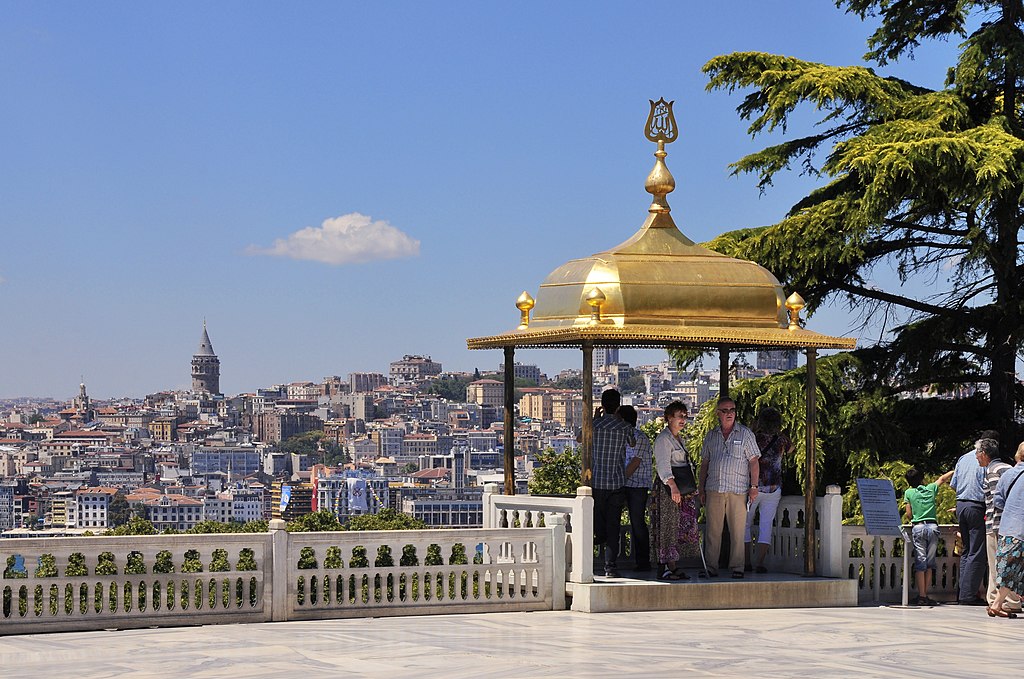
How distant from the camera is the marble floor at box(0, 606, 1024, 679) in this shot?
9086 millimetres

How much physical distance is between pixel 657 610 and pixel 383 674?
3.93 meters

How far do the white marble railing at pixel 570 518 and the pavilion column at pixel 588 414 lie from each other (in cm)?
24

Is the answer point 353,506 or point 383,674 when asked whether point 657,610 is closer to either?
point 383,674

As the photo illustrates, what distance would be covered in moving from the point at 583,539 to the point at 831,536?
2437mm

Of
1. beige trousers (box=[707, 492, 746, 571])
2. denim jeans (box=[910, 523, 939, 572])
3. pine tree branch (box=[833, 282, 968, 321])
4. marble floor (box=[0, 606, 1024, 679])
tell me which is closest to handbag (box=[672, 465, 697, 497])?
beige trousers (box=[707, 492, 746, 571])

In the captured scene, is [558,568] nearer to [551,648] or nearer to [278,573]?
[278,573]

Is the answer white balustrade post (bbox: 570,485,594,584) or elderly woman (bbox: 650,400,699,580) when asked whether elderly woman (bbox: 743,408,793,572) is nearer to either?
elderly woman (bbox: 650,400,699,580)

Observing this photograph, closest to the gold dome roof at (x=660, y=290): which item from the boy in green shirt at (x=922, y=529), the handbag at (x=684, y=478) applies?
the handbag at (x=684, y=478)

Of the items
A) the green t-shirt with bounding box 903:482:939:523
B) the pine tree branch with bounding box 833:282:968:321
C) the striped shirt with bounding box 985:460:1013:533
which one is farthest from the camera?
the pine tree branch with bounding box 833:282:968:321

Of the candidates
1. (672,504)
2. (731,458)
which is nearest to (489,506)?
(672,504)

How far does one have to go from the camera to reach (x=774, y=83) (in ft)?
74.2

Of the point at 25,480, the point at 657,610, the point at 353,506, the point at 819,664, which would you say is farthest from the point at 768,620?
the point at 25,480

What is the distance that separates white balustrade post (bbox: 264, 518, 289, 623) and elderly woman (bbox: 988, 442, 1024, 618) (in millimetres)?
5450

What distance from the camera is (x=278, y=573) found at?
1149 cm
